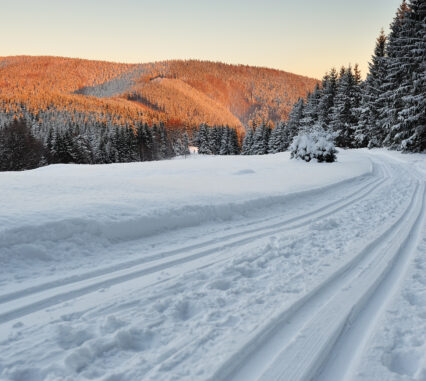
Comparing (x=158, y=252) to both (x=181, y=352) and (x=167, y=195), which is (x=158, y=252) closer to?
(x=181, y=352)

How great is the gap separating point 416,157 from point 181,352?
2665cm

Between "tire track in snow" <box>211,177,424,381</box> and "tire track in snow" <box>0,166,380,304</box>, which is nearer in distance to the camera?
"tire track in snow" <box>211,177,424,381</box>

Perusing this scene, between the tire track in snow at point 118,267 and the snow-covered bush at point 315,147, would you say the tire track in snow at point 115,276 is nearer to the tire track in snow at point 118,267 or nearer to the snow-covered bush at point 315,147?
the tire track in snow at point 118,267

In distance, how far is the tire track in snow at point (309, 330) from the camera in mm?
1989

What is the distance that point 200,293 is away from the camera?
119 inches

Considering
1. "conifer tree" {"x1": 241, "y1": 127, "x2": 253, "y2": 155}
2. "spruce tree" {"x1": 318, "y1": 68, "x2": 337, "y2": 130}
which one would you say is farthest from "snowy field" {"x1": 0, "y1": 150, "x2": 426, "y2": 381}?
"conifer tree" {"x1": 241, "y1": 127, "x2": 253, "y2": 155}

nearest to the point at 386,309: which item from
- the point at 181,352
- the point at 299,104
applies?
the point at 181,352

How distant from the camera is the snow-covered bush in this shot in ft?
65.1

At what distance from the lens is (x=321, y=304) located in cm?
285

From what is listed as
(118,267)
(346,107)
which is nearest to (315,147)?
(118,267)

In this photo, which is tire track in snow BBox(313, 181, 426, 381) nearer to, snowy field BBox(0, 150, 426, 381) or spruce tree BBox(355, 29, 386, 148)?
snowy field BBox(0, 150, 426, 381)

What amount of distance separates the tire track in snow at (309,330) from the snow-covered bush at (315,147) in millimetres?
17146

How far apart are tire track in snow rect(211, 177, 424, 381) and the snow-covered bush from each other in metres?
17.1

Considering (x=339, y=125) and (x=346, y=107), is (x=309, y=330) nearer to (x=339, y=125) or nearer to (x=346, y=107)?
(x=339, y=125)
